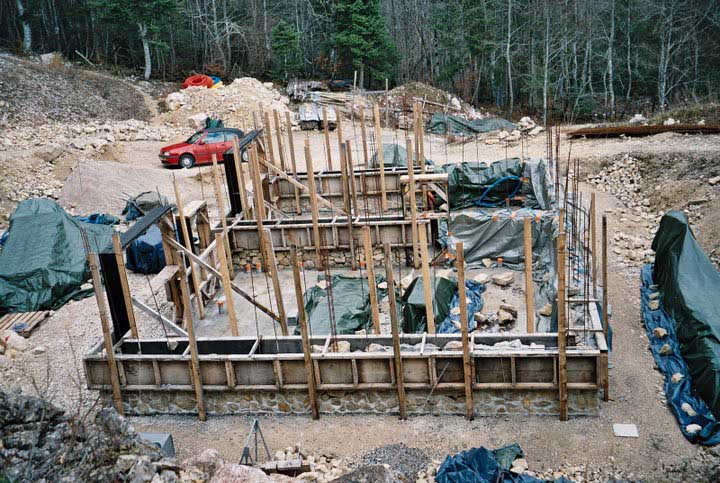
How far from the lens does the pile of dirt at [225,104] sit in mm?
34344

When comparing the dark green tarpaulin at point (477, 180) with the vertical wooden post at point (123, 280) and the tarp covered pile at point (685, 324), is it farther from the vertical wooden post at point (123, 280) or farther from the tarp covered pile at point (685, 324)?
the vertical wooden post at point (123, 280)

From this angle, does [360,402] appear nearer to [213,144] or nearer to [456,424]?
[456,424]

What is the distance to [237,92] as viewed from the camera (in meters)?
36.0

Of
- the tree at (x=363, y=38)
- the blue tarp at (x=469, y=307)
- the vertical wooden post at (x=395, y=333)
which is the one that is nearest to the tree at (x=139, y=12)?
the tree at (x=363, y=38)

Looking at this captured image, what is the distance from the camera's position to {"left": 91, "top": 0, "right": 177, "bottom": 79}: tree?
4094 centimetres

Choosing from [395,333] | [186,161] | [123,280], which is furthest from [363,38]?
[395,333]

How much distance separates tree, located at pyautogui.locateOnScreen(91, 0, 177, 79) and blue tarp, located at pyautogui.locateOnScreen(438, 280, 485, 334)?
32591 mm

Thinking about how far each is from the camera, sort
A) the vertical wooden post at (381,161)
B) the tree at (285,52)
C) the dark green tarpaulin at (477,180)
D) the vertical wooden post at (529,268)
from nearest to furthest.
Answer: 1. the vertical wooden post at (529,268)
2. the vertical wooden post at (381,161)
3. the dark green tarpaulin at (477,180)
4. the tree at (285,52)

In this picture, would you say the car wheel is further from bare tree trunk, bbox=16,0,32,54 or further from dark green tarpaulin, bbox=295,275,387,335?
bare tree trunk, bbox=16,0,32,54

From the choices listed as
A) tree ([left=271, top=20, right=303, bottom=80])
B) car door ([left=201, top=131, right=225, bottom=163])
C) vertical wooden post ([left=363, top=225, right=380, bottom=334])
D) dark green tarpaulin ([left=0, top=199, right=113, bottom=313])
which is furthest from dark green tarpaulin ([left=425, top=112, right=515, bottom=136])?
vertical wooden post ([left=363, top=225, right=380, bottom=334])

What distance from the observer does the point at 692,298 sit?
13.1 metres

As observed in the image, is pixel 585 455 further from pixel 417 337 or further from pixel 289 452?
pixel 289 452

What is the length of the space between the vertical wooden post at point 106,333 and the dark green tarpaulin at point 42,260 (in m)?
5.37

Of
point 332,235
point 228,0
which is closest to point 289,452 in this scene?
point 332,235
